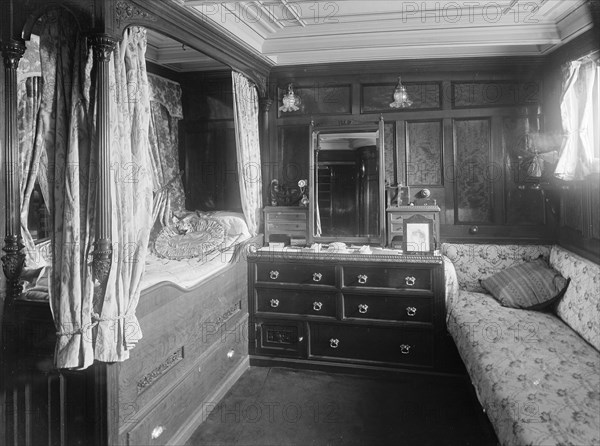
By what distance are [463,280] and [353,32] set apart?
2413 mm

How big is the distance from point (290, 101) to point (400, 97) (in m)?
1.04

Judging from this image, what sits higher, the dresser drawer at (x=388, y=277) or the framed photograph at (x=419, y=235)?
the framed photograph at (x=419, y=235)

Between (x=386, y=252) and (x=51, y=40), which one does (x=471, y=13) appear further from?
(x=51, y=40)

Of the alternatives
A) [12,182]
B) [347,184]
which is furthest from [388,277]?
A: [12,182]

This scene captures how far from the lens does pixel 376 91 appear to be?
167 inches

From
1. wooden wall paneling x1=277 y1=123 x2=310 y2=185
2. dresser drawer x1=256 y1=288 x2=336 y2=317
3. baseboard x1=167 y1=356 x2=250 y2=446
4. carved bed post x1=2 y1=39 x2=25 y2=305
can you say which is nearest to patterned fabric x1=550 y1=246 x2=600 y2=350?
dresser drawer x1=256 y1=288 x2=336 y2=317

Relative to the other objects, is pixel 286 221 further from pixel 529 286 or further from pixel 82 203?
pixel 82 203

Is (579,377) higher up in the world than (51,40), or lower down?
lower down

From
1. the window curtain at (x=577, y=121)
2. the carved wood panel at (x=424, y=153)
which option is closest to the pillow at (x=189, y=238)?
the carved wood panel at (x=424, y=153)

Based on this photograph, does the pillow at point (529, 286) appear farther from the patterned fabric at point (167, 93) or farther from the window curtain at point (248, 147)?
the patterned fabric at point (167, 93)

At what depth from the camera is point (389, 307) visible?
3627 millimetres

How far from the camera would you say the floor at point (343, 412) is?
2762 mm

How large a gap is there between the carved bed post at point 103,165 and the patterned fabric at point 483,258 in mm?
3049

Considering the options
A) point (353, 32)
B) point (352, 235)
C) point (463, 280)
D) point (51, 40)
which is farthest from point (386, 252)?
point (51, 40)
